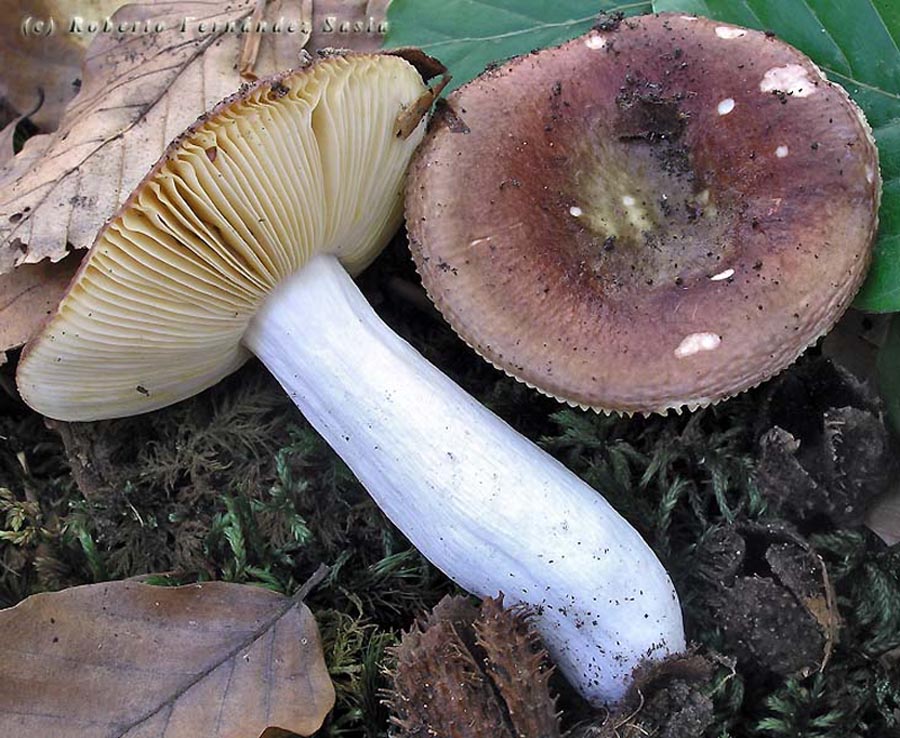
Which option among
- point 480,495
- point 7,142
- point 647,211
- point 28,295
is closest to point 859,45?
point 647,211

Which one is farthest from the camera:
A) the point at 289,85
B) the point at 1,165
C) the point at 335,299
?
the point at 1,165

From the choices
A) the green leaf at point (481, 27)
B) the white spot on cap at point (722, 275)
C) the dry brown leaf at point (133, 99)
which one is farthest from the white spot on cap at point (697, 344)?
the dry brown leaf at point (133, 99)

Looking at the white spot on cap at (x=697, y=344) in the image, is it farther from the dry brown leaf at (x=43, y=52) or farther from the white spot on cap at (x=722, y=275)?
the dry brown leaf at (x=43, y=52)

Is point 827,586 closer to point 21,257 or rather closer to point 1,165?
point 21,257

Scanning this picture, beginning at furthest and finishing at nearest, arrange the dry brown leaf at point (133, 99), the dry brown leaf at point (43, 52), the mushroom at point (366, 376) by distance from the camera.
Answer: the dry brown leaf at point (43, 52) < the dry brown leaf at point (133, 99) < the mushroom at point (366, 376)

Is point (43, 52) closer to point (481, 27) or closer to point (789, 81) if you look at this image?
point (481, 27)

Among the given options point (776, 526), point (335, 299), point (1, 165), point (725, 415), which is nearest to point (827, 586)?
point (776, 526)
